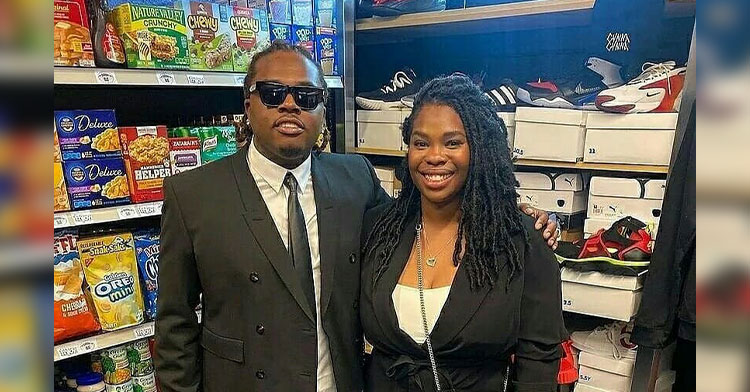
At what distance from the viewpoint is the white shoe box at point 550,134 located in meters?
2.07

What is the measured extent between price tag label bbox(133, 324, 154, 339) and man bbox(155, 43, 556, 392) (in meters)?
0.47

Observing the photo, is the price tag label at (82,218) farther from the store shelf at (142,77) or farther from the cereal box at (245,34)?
the cereal box at (245,34)

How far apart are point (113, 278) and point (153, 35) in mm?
770

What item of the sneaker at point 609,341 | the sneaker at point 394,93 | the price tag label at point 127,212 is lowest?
the sneaker at point 609,341

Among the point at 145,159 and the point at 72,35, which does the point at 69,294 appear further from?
the point at 72,35

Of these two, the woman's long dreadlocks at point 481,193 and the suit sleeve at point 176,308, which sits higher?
the woman's long dreadlocks at point 481,193

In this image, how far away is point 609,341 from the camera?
6.91 feet

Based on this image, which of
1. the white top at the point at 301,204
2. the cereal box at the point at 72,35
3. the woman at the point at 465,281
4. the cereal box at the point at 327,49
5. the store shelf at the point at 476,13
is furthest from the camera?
the cereal box at the point at 327,49

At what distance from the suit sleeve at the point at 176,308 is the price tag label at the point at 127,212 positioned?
0.47 meters

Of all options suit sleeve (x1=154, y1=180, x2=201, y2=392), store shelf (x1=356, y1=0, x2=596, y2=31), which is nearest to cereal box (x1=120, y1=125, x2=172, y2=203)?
suit sleeve (x1=154, y1=180, x2=201, y2=392)

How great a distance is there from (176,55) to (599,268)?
→ 60.8 inches

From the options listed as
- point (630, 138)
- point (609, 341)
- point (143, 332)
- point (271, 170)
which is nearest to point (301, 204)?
point (271, 170)

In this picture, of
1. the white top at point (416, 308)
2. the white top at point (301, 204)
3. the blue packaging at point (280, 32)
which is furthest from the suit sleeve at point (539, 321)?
the blue packaging at point (280, 32)

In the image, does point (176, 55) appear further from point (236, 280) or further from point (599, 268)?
point (599, 268)
